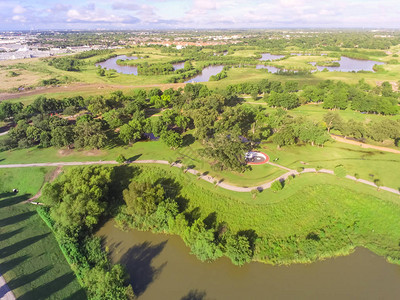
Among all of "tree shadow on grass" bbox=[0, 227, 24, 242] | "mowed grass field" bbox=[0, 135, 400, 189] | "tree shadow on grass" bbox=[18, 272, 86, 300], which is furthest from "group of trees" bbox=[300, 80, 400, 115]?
"tree shadow on grass" bbox=[0, 227, 24, 242]

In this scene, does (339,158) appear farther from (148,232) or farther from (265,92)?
(265,92)

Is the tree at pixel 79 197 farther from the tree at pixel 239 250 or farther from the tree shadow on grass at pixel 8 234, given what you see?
the tree at pixel 239 250

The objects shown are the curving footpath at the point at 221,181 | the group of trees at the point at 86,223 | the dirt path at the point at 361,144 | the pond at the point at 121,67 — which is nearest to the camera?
the group of trees at the point at 86,223

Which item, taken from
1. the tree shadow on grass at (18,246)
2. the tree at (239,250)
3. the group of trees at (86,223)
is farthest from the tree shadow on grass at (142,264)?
the tree shadow on grass at (18,246)

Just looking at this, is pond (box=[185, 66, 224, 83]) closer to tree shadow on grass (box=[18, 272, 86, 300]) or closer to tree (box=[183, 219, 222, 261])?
tree (box=[183, 219, 222, 261])

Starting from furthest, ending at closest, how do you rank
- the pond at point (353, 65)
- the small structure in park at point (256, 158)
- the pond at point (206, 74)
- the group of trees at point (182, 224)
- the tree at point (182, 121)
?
the pond at point (353, 65)
the pond at point (206, 74)
the tree at point (182, 121)
the small structure in park at point (256, 158)
the group of trees at point (182, 224)

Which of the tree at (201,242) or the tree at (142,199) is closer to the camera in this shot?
the tree at (201,242)

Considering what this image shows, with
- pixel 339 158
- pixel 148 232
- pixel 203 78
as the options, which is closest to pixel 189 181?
pixel 148 232
